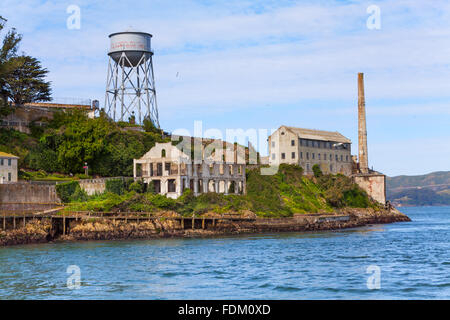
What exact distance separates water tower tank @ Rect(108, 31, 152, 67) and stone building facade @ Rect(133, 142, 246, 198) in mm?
14457

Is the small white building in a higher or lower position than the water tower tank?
lower

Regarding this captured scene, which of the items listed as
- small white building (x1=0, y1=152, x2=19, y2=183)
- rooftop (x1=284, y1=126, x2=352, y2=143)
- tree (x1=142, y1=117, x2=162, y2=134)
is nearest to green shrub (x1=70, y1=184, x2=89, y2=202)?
small white building (x1=0, y1=152, x2=19, y2=183)

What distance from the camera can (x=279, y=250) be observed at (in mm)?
47094

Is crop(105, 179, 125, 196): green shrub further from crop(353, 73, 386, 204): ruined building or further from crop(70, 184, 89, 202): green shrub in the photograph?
crop(353, 73, 386, 204): ruined building

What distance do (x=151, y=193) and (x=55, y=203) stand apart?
36.5ft

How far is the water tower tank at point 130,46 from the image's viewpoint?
83125 mm

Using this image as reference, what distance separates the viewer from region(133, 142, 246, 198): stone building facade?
6906cm

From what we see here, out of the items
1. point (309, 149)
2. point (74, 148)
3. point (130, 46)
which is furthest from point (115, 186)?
point (309, 149)

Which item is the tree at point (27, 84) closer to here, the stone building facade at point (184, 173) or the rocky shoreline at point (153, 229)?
the stone building facade at point (184, 173)

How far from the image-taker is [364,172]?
100312mm

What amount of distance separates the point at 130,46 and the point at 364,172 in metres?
45.1

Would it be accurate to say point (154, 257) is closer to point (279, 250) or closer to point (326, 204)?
point (279, 250)

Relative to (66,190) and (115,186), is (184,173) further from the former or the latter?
(66,190)
